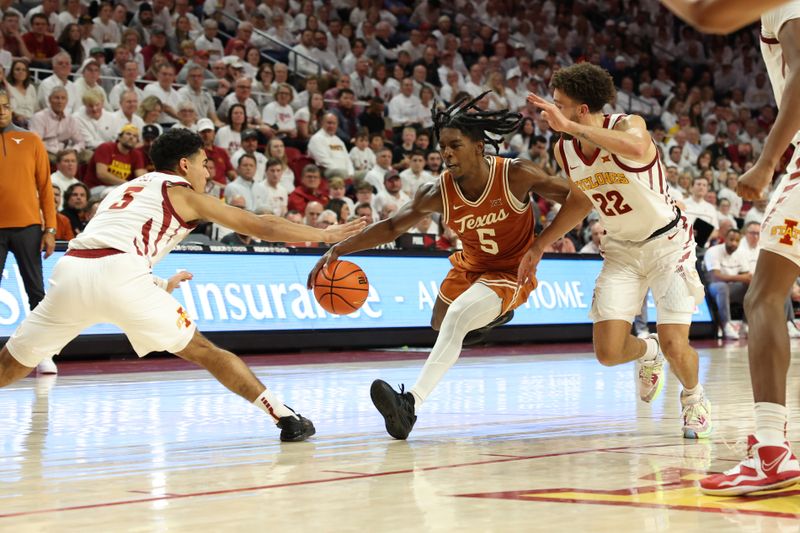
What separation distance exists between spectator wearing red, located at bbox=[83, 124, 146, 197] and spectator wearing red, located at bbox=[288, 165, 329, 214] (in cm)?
223

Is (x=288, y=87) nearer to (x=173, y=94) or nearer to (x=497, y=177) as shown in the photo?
(x=173, y=94)

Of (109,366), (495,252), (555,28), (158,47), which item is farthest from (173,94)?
(555,28)

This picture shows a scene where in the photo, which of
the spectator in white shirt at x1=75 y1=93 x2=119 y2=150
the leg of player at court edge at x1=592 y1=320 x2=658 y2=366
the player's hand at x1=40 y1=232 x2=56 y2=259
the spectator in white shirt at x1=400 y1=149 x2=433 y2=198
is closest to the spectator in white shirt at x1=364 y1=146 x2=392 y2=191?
the spectator in white shirt at x1=400 y1=149 x2=433 y2=198

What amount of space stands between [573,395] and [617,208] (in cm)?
248

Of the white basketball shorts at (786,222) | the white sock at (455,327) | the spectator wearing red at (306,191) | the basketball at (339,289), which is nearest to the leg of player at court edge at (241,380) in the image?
the white sock at (455,327)

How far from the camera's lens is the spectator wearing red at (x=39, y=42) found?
14.3m

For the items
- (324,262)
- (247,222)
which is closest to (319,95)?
(324,262)

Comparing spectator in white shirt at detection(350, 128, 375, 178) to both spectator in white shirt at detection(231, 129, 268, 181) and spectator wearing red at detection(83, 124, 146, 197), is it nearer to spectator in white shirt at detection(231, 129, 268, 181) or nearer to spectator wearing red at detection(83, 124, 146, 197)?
spectator in white shirt at detection(231, 129, 268, 181)

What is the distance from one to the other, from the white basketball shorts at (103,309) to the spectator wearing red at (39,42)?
9.68 m

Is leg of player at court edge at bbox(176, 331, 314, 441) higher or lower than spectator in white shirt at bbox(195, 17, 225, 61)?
lower

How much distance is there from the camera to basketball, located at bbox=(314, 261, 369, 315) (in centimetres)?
666

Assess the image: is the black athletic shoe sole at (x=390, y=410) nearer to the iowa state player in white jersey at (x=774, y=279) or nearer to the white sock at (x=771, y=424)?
the iowa state player in white jersey at (x=774, y=279)

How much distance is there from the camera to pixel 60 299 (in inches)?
210

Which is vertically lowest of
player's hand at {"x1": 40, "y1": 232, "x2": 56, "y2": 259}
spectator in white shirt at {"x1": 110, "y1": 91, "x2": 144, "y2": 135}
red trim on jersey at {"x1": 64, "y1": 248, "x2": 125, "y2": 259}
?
red trim on jersey at {"x1": 64, "y1": 248, "x2": 125, "y2": 259}
